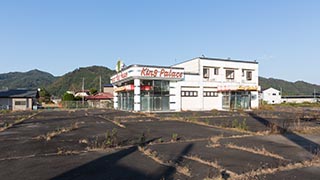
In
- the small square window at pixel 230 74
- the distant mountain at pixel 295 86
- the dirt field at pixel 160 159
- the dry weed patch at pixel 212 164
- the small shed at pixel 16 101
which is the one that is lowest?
the dirt field at pixel 160 159

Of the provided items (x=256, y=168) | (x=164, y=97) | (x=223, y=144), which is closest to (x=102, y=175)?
(x=256, y=168)

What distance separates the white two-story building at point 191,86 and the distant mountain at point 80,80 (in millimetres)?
84583

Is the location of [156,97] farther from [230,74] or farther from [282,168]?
[282,168]

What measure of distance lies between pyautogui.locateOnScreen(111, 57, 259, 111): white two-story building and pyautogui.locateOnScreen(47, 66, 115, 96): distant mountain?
278ft

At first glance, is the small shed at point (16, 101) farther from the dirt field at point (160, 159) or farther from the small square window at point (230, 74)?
the dirt field at point (160, 159)

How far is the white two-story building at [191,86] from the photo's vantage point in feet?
108

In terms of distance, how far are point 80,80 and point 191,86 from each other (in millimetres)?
102946

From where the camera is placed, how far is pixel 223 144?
9.78 metres

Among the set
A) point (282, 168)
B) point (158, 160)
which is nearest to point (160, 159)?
point (158, 160)

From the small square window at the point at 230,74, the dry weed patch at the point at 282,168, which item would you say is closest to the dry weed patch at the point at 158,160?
the dry weed patch at the point at 282,168

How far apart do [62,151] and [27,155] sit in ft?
3.29

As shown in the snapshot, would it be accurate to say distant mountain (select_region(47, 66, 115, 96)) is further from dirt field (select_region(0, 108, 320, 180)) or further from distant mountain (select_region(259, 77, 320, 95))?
dirt field (select_region(0, 108, 320, 180))

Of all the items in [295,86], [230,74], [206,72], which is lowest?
[230,74]

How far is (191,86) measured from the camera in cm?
3638
